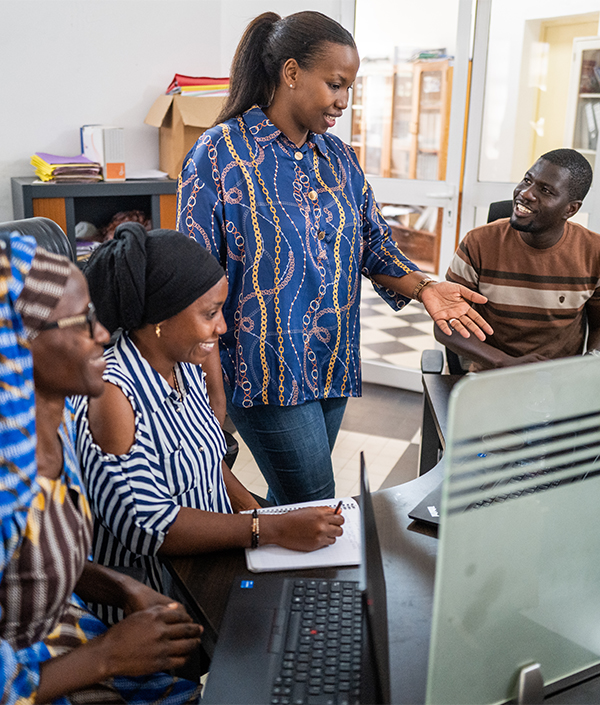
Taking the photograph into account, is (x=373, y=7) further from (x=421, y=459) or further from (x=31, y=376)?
(x=31, y=376)

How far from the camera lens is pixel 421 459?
2.08 metres

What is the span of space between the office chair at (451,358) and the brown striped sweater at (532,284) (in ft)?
0.39

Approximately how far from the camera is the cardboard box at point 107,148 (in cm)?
304

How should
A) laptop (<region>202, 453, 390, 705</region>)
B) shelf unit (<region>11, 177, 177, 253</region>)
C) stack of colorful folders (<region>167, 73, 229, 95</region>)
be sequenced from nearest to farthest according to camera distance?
1. laptop (<region>202, 453, 390, 705</region>)
2. shelf unit (<region>11, 177, 177, 253</region>)
3. stack of colorful folders (<region>167, 73, 229, 95</region>)

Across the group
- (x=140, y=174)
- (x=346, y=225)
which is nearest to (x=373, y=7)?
(x=140, y=174)

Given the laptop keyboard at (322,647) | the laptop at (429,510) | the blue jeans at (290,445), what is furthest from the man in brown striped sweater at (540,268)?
the laptop keyboard at (322,647)

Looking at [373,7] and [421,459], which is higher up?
[373,7]

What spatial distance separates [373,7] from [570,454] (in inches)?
133

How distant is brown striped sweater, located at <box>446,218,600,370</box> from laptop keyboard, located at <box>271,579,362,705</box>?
1.18 m

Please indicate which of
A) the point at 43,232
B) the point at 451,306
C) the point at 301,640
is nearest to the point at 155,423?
the point at 301,640

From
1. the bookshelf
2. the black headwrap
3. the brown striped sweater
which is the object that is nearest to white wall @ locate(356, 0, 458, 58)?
the bookshelf

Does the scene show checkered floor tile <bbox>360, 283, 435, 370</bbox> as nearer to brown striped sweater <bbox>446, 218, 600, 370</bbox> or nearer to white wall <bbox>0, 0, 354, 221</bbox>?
white wall <bbox>0, 0, 354, 221</bbox>

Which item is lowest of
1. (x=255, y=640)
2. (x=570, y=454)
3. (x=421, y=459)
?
(x=421, y=459)

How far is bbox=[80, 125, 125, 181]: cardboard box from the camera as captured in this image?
120 inches
